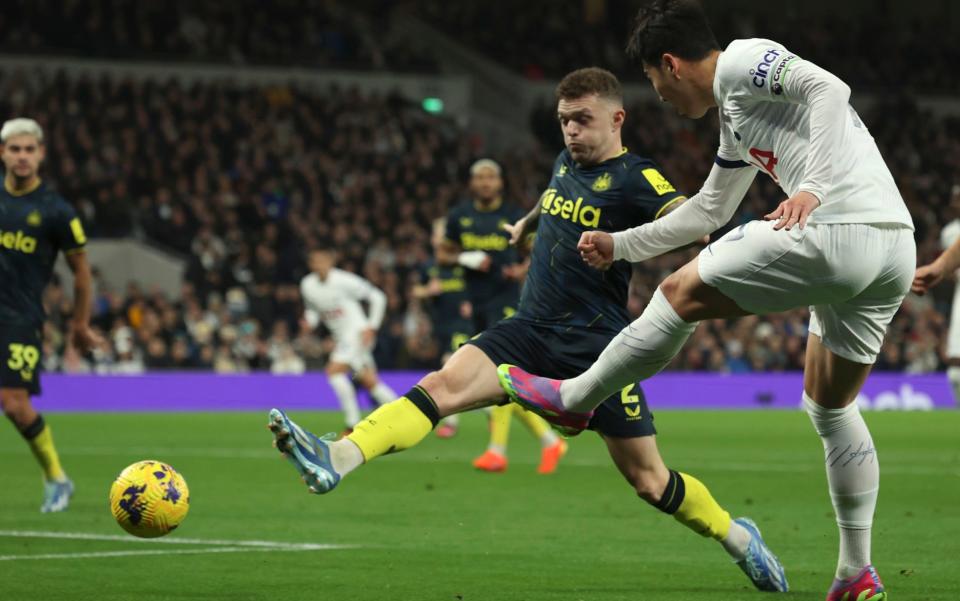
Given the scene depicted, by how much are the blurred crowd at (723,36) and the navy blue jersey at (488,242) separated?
920 inches

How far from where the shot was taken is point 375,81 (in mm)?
34656

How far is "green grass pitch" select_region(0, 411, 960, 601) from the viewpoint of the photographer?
6.89m

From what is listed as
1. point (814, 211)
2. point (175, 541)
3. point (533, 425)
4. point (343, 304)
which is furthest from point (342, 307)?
point (814, 211)

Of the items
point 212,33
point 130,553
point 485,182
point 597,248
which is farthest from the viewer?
point 212,33

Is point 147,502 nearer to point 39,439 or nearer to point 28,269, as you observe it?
point 39,439

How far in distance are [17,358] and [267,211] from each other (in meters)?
18.2

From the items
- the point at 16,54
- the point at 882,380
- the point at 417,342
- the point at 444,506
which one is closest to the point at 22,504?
the point at 444,506

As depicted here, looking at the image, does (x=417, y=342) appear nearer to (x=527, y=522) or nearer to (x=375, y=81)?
(x=375, y=81)

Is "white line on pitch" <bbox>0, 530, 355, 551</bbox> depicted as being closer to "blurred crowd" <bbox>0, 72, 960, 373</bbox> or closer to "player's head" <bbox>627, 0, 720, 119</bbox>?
"player's head" <bbox>627, 0, 720, 119</bbox>

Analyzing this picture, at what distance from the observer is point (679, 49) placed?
19.0ft

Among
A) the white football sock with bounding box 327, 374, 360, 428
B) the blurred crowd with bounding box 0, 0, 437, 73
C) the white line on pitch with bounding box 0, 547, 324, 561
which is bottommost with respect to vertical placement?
the blurred crowd with bounding box 0, 0, 437, 73

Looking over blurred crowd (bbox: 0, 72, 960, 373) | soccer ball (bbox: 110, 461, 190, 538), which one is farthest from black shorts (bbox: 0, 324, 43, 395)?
blurred crowd (bbox: 0, 72, 960, 373)

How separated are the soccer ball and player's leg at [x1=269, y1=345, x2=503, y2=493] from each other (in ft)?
3.52

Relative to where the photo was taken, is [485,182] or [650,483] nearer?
[650,483]
